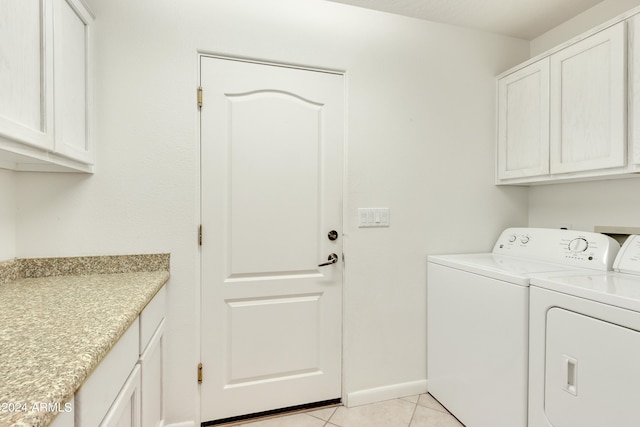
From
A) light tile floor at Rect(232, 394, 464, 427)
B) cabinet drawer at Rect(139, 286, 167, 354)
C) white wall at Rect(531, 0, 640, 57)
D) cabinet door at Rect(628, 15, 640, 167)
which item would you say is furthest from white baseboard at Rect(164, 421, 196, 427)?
white wall at Rect(531, 0, 640, 57)

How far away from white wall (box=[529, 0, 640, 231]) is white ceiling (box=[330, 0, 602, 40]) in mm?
74

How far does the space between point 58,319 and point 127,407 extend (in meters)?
0.36

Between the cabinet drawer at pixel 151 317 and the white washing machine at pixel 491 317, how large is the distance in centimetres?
154

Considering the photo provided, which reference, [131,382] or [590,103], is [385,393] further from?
[590,103]

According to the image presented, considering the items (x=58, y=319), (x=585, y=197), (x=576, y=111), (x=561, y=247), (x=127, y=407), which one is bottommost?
(x=127, y=407)

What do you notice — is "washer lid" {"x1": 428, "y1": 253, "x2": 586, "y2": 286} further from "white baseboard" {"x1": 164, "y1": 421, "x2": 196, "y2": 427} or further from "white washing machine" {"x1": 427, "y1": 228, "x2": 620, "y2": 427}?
"white baseboard" {"x1": 164, "y1": 421, "x2": 196, "y2": 427}

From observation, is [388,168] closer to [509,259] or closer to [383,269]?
[383,269]

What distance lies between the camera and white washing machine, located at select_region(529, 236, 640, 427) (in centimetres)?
104

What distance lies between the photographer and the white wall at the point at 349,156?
60.6 inches

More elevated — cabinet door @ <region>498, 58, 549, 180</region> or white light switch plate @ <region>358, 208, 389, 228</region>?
cabinet door @ <region>498, 58, 549, 180</region>

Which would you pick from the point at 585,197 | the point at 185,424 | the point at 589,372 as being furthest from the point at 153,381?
the point at 585,197

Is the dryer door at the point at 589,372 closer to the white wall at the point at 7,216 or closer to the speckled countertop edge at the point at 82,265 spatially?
the speckled countertop edge at the point at 82,265

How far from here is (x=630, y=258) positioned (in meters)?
1.48

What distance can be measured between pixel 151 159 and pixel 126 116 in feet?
0.78
